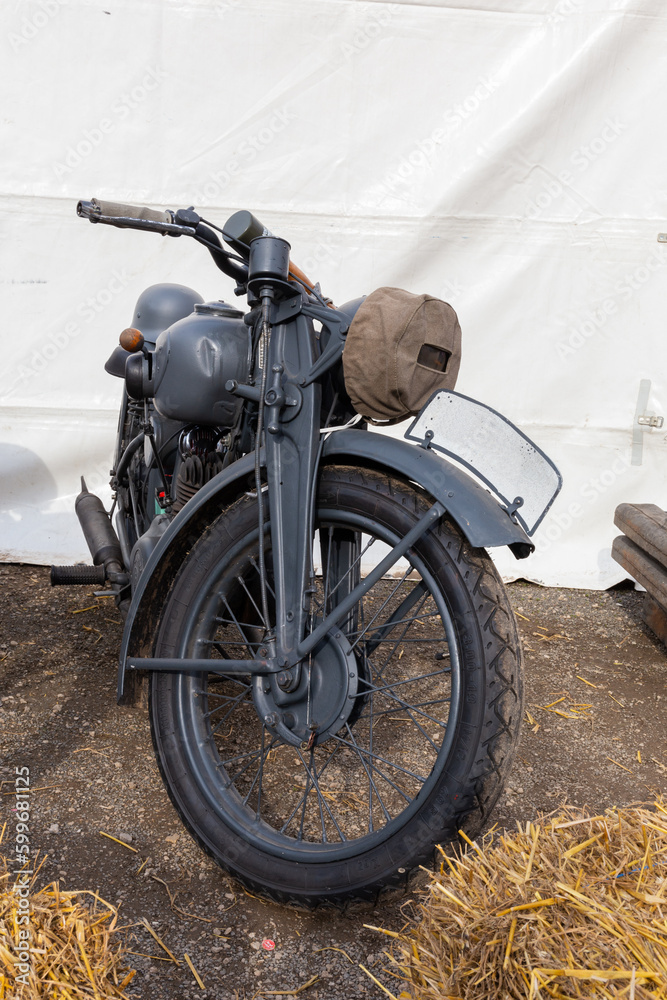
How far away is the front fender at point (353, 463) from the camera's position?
138 centimetres

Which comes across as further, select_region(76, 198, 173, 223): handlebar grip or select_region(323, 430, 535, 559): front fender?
select_region(76, 198, 173, 223): handlebar grip

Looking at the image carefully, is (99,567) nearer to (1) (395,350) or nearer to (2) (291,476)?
Answer: (2) (291,476)

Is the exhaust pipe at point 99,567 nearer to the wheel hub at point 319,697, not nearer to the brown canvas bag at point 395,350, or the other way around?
the wheel hub at point 319,697

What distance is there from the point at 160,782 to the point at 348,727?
65 cm

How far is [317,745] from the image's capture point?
1585 mm

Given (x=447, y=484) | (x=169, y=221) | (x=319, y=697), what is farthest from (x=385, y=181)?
(x=319, y=697)

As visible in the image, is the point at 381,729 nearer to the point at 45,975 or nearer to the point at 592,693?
the point at 592,693

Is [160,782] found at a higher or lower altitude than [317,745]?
lower

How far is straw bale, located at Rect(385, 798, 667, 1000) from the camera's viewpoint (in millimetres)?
883

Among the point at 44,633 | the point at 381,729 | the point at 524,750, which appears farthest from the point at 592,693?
the point at 44,633

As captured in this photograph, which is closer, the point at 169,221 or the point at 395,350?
the point at 395,350

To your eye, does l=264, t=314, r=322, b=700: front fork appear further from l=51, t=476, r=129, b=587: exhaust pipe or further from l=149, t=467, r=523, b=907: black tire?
l=51, t=476, r=129, b=587: exhaust pipe

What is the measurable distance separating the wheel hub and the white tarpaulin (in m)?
2.16

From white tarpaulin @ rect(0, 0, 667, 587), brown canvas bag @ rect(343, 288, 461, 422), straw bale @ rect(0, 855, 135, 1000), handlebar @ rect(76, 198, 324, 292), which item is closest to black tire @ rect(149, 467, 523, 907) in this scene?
brown canvas bag @ rect(343, 288, 461, 422)
